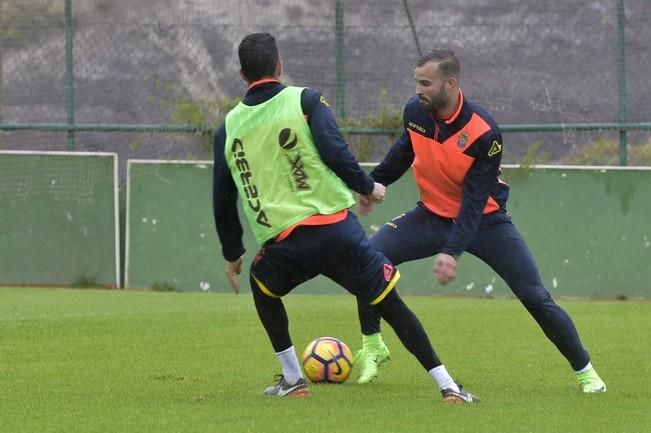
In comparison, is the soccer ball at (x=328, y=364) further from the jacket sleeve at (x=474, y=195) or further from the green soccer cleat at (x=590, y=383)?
the green soccer cleat at (x=590, y=383)

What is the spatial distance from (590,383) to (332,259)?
1.90 meters

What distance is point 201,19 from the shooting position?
17.9m

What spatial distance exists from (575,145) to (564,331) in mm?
9105

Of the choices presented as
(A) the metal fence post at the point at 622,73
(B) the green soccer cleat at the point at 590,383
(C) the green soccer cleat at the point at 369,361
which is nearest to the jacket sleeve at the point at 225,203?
(C) the green soccer cleat at the point at 369,361

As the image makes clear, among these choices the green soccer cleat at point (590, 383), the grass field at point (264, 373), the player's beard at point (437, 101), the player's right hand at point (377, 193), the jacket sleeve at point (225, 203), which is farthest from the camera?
the green soccer cleat at point (590, 383)

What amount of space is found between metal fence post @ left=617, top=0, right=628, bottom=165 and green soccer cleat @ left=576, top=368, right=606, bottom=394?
29.5ft

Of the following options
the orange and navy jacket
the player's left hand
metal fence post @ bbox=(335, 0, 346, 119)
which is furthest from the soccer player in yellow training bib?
metal fence post @ bbox=(335, 0, 346, 119)

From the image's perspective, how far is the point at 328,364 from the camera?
8.66m

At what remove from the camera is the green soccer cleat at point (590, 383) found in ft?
26.9

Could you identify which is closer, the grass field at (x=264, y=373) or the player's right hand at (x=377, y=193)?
the grass field at (x=264, y=373)

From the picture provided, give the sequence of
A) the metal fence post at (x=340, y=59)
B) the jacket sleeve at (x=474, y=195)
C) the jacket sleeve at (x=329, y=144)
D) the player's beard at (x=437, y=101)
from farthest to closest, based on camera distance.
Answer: the metal fence post at (x=340, y=59) < the player's beard at (x=437, y=101) < the jacket sleeve at (x=474, y=195) < the jacket sleeve at (x=329, y=144)

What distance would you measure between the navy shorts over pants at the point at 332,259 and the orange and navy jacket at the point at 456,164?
53 centimetres

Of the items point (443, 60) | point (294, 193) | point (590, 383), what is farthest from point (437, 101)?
point (590, 383)

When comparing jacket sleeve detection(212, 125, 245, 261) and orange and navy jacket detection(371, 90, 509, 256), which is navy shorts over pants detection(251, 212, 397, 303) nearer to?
jacket sleeve detection(212, 125, 245, 261)
